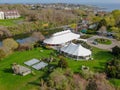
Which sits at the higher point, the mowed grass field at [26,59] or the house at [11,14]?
the house at [11,14]

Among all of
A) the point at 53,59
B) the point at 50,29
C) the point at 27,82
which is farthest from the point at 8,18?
the point at 27,82

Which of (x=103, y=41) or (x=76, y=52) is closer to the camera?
(x=76, y=52)

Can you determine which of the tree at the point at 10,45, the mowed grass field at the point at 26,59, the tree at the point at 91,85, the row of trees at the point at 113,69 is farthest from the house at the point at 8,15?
the tree at the point at 91,85

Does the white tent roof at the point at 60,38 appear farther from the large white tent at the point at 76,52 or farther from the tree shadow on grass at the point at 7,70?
the tree shadow on grass at the point at 7,70

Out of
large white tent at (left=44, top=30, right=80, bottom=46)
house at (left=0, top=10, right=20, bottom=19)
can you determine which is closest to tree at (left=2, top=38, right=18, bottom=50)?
large white tent at (left=44, top=30, right=80, bottom=46)

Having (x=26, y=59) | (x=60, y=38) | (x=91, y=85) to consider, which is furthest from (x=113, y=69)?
(x=60, y=38)

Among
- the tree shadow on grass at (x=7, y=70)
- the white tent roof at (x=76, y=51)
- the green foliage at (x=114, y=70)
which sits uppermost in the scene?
the white tent roof at (x=76, y=51)

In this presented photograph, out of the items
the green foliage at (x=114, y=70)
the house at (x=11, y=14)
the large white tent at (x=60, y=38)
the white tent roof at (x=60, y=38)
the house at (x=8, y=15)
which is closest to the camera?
the green foliage at (x=114, y=70)

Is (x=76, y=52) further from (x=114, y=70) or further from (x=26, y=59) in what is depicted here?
(x=26, y=59)
